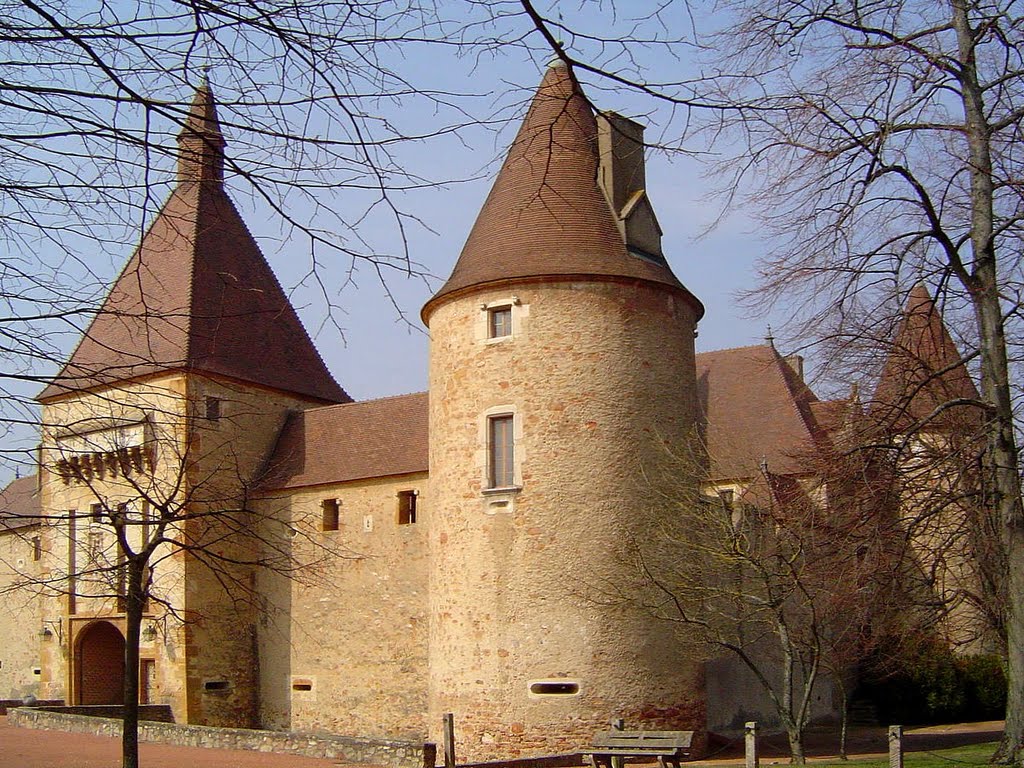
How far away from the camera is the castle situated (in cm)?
1695

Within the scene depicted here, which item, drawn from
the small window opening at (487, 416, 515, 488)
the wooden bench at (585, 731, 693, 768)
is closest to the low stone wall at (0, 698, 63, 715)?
the small window opening at (487, 416, 515, 488)

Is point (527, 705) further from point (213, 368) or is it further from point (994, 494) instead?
point (213, 368)

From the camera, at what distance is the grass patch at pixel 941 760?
13.1m

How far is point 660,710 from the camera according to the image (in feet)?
55.6

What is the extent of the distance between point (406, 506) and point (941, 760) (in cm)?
1210

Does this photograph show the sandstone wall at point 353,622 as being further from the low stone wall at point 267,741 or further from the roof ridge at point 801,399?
the roof ridge at point 801,399

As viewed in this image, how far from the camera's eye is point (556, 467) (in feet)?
57.1

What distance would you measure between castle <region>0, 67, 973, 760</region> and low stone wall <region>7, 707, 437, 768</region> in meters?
1.90

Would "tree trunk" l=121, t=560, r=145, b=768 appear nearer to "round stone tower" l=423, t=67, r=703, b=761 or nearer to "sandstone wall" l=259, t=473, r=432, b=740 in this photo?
"round stone tower" l=423, t=67, r=703, b=761

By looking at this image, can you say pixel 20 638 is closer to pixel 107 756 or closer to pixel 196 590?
pixel 196 590

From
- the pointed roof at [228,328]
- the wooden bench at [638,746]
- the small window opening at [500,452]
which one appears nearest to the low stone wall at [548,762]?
the wooden bench at [638,746]

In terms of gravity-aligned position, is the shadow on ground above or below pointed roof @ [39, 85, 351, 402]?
below

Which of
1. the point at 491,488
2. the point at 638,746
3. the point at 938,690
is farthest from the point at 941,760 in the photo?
the point at 938,690

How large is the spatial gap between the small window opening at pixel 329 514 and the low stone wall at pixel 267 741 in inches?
239
